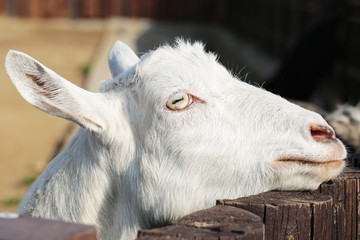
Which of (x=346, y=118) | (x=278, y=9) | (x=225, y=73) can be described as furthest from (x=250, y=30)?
(x=225, y=73)

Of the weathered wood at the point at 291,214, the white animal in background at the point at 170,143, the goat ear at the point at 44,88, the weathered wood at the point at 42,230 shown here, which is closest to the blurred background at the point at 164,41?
the white animal in background at the point at 170,143

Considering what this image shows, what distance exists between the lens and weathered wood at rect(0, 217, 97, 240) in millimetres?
1730

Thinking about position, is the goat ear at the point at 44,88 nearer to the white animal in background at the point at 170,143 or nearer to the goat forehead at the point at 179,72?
the white animal in background at the point at 170,143

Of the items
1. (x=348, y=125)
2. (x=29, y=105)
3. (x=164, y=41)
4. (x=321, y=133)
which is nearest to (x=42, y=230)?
(x=321, y=133)

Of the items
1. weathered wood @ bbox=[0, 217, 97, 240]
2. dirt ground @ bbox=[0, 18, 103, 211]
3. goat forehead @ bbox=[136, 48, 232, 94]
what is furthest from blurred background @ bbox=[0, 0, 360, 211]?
weathered wood @ bbox=[0, 217, 97, 240]

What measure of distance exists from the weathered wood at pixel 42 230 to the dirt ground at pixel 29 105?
15.2ft

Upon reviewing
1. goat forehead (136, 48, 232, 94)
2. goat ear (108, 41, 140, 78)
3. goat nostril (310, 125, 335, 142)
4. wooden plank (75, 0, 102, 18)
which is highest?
wooden plank (75, 0, 102, 18)

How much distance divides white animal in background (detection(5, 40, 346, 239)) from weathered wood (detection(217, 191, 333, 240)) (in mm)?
175

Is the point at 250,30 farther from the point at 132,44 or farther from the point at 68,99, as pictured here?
the point at 68,99

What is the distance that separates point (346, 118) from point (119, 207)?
2.23 m

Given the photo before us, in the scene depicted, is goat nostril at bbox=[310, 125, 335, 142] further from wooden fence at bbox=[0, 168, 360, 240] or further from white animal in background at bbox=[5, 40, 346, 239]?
wooden fence at bbox=[0, 168, 360, 240]

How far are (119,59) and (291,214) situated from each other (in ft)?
4.55

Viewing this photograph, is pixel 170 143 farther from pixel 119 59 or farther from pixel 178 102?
pixel 119 59

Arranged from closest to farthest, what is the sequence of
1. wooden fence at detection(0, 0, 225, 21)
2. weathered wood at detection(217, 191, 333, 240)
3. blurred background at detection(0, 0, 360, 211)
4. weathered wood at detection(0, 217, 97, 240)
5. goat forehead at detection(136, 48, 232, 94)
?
1. weathered wood at detection(0, 217, 97, 240)
2. weathered wood at detection(217, 191, 333, 240)
3. goat forehead at detection(136, 48, 232, 94)
4. blurred background at detection(0, 0, 360, 211)
5. wooden fence at detection(0, 0, 225, 21)
